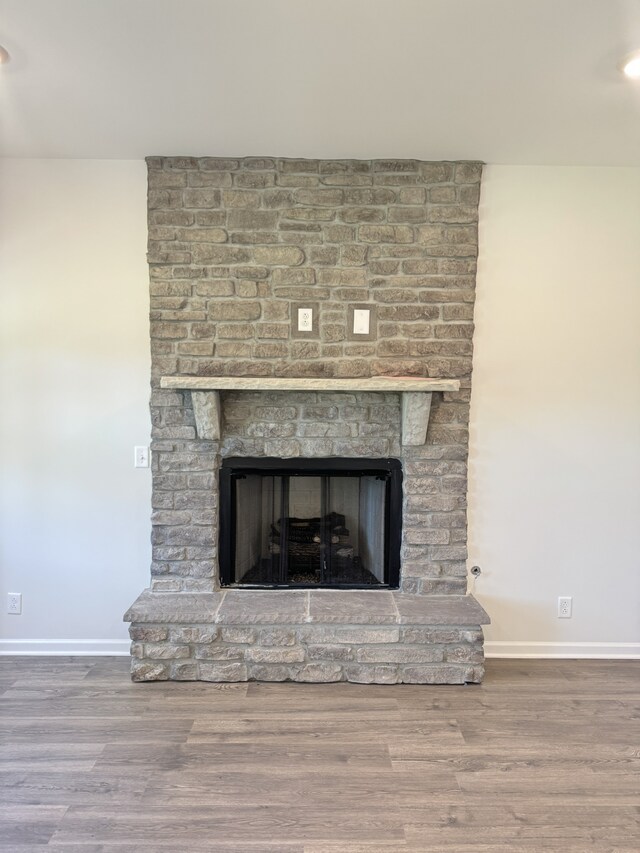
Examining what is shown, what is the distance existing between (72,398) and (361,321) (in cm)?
150

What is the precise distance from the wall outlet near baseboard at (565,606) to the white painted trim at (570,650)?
5.9 inches

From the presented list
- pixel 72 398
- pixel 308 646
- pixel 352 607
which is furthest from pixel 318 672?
pixel 72 398

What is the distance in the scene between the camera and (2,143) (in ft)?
7.80

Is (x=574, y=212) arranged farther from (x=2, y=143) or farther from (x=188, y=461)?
(x=2, y=143)

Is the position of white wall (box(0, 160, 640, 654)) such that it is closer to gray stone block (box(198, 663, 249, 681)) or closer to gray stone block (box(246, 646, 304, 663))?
gray stone block (box(198, 663, 249, 681))

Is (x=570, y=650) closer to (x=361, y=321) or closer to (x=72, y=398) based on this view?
(x=361, y=321)

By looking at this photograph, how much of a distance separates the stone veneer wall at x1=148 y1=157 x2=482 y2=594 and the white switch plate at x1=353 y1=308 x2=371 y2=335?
0.10 ft

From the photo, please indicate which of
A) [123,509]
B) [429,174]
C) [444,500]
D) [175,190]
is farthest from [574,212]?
[123,509]

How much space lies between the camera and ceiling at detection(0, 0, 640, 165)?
1.56 m

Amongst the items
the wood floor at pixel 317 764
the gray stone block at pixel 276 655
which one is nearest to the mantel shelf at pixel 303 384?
the gray stone block at pixel 276 655

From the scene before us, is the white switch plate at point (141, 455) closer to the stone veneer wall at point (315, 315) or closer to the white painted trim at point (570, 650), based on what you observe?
the stone veneer wall at point (315, 315)

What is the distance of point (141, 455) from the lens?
2604mm

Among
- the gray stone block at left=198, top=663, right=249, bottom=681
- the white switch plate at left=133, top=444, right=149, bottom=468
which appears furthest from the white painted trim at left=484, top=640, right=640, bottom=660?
the white switch plate at left=133, top=444, right=149, bottom=468

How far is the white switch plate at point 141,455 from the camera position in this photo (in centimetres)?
260
